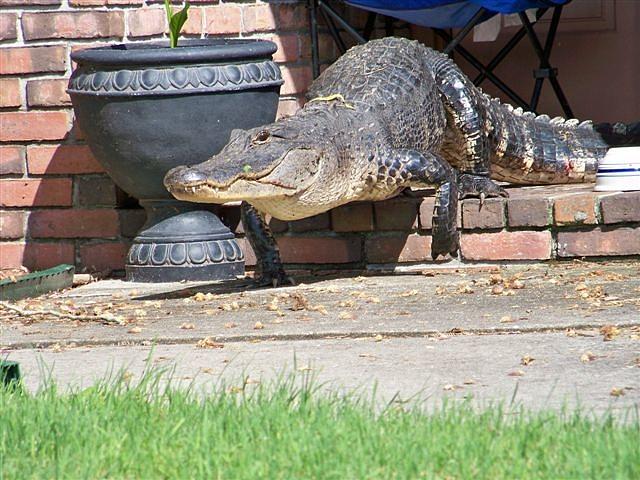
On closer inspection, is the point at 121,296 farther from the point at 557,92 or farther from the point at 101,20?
the point at 557,92

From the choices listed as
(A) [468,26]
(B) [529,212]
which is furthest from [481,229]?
(A) [468,26]

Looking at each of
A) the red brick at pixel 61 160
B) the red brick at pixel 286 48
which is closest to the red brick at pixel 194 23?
the red brick at pixel 286 48

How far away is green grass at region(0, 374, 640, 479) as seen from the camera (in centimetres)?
241

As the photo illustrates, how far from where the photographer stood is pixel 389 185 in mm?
5426

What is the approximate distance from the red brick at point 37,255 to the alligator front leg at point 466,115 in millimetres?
2029

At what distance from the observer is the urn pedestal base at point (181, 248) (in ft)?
18.5

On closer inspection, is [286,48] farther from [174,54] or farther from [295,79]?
[174,54]

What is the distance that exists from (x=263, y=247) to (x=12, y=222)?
57.3 inches

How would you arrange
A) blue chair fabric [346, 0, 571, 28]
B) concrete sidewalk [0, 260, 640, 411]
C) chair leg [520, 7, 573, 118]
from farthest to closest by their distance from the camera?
chair leg [520, 7, 573, 118], blue chair fabric [346, 0, 571, 28], concrete sidewalk [0, 260, 640, 411]

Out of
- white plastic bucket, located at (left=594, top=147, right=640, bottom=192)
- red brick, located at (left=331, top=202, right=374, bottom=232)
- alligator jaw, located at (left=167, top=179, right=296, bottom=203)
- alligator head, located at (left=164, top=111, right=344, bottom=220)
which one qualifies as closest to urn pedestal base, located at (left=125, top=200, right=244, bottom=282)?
red brick, located at (left=331, top=202, right=374, bottom=232)

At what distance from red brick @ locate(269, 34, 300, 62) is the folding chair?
0.10 metres

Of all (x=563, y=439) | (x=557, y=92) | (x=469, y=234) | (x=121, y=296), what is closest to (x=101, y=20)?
(x=121, y=296)

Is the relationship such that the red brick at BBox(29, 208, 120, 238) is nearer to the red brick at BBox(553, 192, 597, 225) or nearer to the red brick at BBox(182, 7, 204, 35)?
the red brick at BBox(182, 7, 204, 35)

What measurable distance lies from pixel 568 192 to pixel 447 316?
73.6 inches
